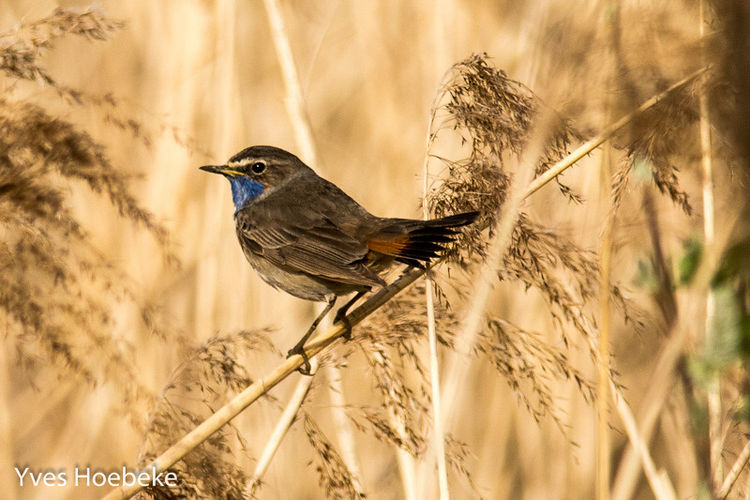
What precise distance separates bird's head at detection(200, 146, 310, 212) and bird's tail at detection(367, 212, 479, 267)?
110 cm

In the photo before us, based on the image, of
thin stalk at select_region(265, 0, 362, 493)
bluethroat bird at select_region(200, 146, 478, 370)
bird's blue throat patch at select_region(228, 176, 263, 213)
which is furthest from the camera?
bird's blue throat patch at select_region(228, 176, 263, 213)

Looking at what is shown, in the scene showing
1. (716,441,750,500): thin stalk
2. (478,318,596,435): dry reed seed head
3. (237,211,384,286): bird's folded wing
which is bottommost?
(716,441,750,500): thin stalk

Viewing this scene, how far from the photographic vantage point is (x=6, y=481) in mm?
3447

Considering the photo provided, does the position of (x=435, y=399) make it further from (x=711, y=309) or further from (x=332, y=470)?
(x=711, y=309)

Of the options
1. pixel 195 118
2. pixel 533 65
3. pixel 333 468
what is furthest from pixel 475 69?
pixel 195 118

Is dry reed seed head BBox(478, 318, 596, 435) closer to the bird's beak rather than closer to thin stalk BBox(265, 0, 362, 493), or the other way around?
thin stalk BBox(265, 0, 362, 493)

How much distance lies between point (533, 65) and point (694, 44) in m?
0.70

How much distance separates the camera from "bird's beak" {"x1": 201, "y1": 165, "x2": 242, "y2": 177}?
11.1ft

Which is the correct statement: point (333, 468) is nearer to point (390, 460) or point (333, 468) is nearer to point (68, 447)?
point (390, 460)

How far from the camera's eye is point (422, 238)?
98.3 inches

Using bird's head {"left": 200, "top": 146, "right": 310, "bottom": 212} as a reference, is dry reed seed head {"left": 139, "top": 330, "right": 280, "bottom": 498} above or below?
below

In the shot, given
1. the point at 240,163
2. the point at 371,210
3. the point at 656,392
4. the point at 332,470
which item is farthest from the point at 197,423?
the point at 371,210

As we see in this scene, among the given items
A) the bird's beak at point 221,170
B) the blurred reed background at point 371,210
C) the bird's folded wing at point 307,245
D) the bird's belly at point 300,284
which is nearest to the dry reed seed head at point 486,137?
the blurred reed background at point 371,210

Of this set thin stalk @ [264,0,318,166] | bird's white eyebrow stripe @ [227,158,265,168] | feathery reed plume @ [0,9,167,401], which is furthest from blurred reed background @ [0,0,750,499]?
bird's white eyebrow stripe @ [227,158,265,168]
